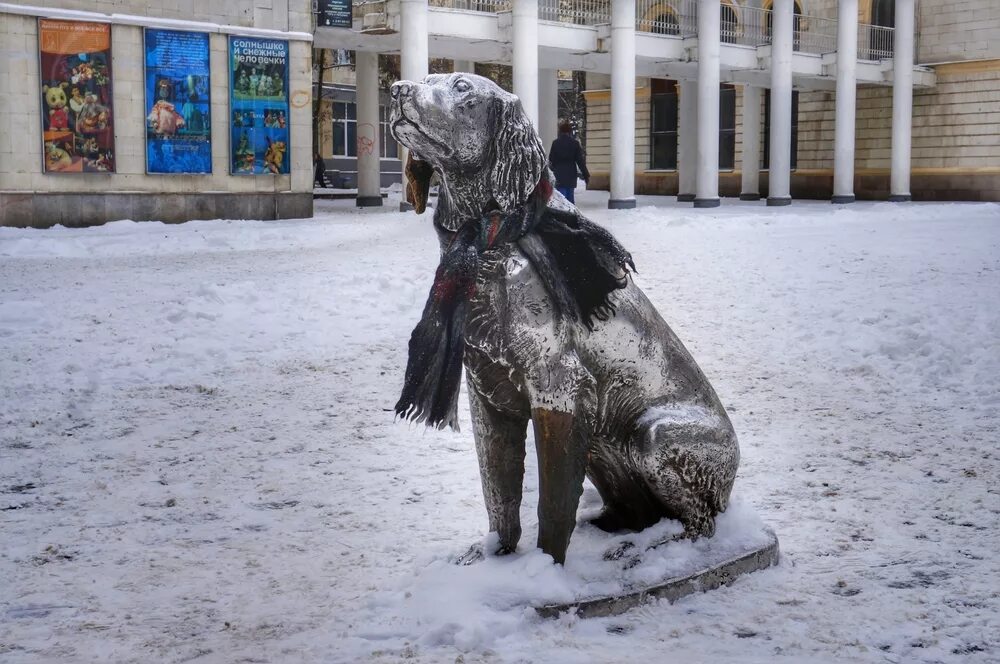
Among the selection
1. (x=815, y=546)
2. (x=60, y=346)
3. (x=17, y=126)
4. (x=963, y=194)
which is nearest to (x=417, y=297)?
(x=60, y=346)

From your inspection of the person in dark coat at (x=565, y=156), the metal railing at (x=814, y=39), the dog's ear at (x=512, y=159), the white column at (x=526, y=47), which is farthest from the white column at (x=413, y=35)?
the dog's ear at (x=512, y=159)

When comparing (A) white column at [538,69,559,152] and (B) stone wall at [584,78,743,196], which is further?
(B) stone wall at [584,78,743,196]

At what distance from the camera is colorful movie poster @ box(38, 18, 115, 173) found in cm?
1853

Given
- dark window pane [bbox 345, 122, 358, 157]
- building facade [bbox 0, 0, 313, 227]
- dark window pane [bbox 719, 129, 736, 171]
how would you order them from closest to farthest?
1. building facade [bbox 0, 0, 313, 227]
2. dark window pane [bbox 719, 129, 736, 171]
3. dark window pane [bbox 345, 122, 358, 157]

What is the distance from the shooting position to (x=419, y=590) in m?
3.62

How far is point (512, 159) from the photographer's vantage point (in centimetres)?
330

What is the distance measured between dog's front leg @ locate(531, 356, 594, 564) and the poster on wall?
70.2 feet

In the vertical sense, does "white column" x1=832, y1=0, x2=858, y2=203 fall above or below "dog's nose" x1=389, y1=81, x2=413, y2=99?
above

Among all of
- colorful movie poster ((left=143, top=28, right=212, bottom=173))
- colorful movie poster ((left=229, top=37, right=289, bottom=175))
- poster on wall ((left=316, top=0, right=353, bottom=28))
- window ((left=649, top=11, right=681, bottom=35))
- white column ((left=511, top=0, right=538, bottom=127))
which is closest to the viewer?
colorful movie poster ((left=143, top=28, right=212, bottom=173))

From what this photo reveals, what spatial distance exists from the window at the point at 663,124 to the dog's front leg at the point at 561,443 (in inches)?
1506

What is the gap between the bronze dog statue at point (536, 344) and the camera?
10.9ft

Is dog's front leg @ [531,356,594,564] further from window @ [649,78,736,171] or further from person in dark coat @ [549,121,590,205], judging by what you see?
window @ [649,78,736,171]

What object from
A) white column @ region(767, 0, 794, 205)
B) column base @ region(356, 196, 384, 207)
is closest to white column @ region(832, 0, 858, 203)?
white column @ region(767, 0, 794, 205)

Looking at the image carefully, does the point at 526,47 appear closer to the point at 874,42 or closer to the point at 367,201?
the point at 367,201
